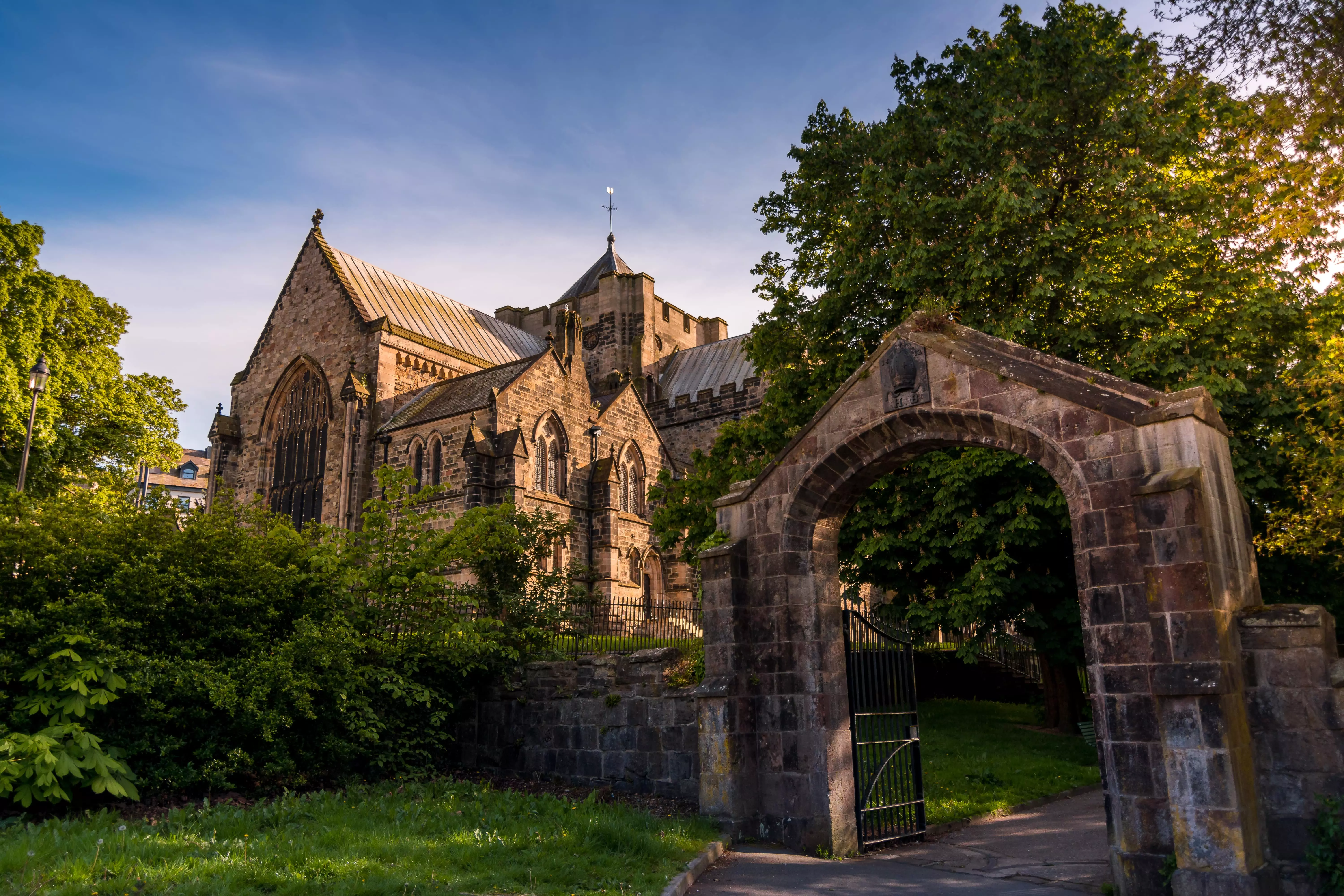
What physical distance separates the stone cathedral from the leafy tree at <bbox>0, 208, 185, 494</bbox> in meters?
4.97

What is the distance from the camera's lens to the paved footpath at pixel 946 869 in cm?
741

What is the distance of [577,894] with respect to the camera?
6.41 m

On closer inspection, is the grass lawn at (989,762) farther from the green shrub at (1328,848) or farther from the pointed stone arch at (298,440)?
the pointed stone arch at (298,440)

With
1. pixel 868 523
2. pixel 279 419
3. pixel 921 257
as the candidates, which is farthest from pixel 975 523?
pixel 279 419

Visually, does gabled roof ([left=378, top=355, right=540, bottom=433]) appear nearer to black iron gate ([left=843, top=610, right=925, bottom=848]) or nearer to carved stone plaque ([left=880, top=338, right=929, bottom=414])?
black iron gate ([left=843, top=610, right=925, bottom=848])

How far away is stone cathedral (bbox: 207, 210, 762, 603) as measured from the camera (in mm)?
26438

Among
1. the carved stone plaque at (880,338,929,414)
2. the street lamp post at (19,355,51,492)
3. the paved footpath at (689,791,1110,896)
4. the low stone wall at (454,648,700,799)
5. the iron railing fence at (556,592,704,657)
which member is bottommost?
the paved footpath at (689,791,1110,896)

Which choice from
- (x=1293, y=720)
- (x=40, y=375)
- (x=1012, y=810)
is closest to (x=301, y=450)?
(x=40, y=375)

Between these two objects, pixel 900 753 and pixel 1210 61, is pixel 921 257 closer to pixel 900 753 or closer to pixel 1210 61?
pixel 1210 61

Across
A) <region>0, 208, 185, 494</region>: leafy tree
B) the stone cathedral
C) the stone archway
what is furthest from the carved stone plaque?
<region>0, 208, 185, 494</region>: leafy tree

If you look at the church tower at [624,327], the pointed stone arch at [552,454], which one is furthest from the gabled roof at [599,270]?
the pointed stone arch at [552,454]

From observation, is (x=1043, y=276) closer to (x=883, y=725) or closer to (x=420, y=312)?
(x=883, y=725)

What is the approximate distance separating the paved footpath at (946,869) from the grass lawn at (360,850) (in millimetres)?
544

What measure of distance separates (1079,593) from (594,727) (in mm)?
6689
